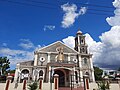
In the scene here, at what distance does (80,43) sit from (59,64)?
33.9 ft

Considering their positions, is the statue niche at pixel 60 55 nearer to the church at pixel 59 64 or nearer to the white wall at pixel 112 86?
the church at pixel 59 64

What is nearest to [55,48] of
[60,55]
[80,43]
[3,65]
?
[60,55]

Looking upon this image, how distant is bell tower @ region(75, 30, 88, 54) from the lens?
34.4 m

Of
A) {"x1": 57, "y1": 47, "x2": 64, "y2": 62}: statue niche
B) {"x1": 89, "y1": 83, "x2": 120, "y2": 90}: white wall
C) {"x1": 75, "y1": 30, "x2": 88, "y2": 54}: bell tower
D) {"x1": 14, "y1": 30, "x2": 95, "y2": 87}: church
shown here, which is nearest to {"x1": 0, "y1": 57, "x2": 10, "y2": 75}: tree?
{"x1": 14, "y1": 30, "x2": 95, "y2": 87}: church

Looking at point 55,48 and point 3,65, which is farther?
point 3,65

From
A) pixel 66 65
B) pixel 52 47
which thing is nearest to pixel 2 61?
pixel 52 47

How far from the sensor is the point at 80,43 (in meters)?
35.4

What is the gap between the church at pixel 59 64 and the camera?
27.5m

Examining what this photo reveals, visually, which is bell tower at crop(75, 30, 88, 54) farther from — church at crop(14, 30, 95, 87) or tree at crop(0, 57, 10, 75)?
tree at crop(0, 57, 10, 75)

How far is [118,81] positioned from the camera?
19094 millimetres

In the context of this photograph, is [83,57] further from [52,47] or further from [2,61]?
[2,61]

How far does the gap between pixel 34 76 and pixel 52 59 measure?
5.08m

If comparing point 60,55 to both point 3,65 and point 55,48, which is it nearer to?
point 55,48

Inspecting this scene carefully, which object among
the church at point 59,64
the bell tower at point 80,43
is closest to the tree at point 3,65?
the church at point 59,64
